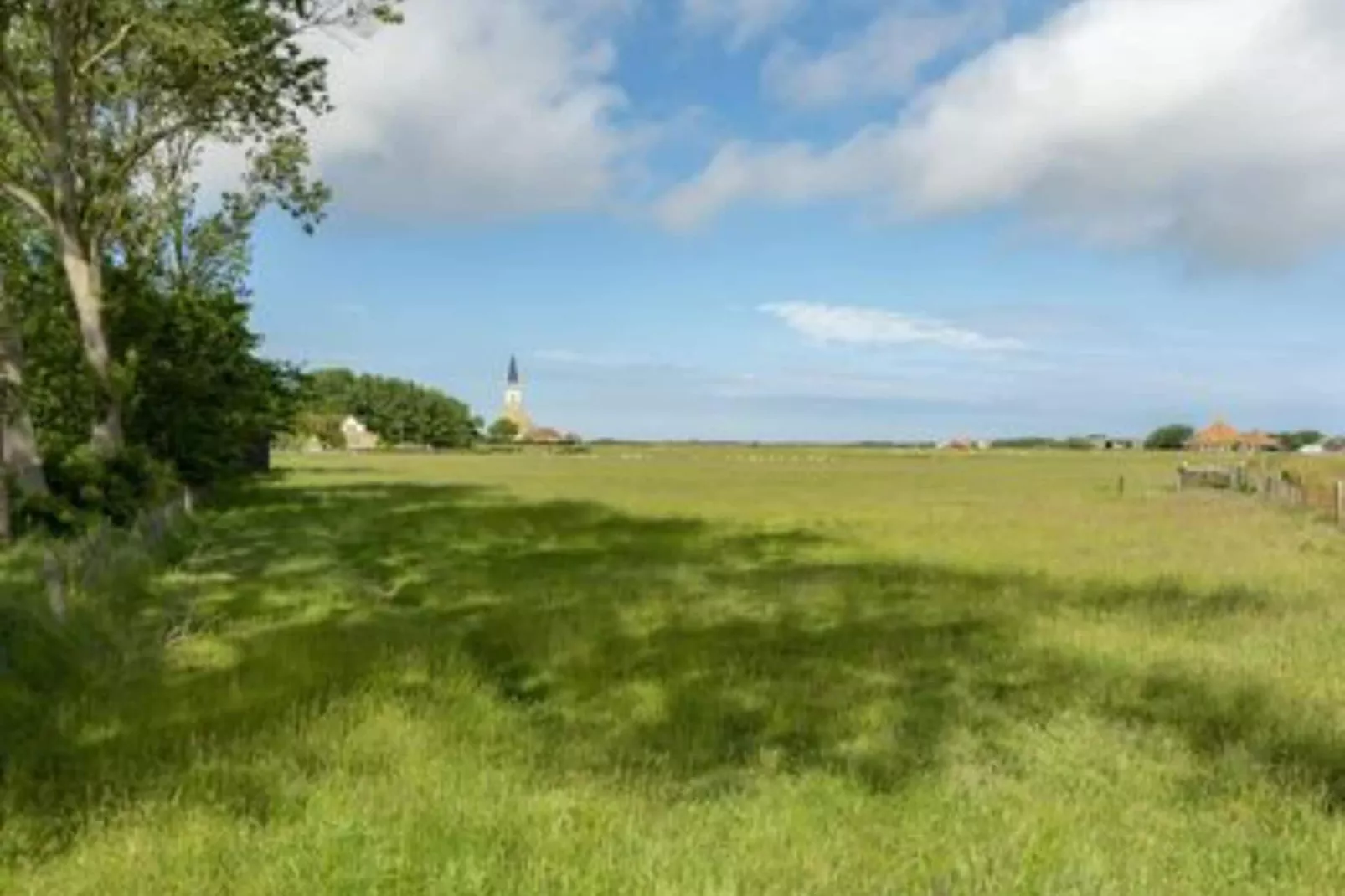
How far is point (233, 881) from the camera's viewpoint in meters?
6.66

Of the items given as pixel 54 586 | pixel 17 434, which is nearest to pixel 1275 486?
pixel 17 434

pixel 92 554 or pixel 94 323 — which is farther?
pixel 94 323

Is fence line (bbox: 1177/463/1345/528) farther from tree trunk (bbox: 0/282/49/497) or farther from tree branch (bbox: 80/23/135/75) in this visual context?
tree branch (bbox: 80/23/135/75)

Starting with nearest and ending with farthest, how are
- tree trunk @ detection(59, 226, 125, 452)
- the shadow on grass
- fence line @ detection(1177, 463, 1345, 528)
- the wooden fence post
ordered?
the shadow on grass, the wooden fence post, tree trunk @ detection(59, 226, 125, 452), fence line @ detection(1177, 463, 1345, 528)

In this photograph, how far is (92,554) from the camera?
1730 centimetres

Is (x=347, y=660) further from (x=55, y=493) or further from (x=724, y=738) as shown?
(x=55, y=493)

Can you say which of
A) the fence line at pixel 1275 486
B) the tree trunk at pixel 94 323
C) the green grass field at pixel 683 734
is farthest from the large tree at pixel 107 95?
the fence line at pixel 1275 486

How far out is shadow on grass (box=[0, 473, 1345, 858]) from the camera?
30.2ft

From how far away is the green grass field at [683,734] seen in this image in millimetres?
6953

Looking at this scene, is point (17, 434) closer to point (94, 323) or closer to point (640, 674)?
point (94, 323)

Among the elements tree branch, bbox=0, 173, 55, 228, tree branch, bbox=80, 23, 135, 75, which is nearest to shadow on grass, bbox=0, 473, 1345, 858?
tree branch, bbox=0, 173, 55, 228

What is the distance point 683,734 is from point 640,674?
2.86 meters

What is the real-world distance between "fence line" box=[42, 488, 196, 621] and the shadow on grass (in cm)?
74

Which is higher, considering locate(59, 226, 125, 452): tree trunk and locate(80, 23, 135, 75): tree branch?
locate(80, 23, 135, 75): tree branch
